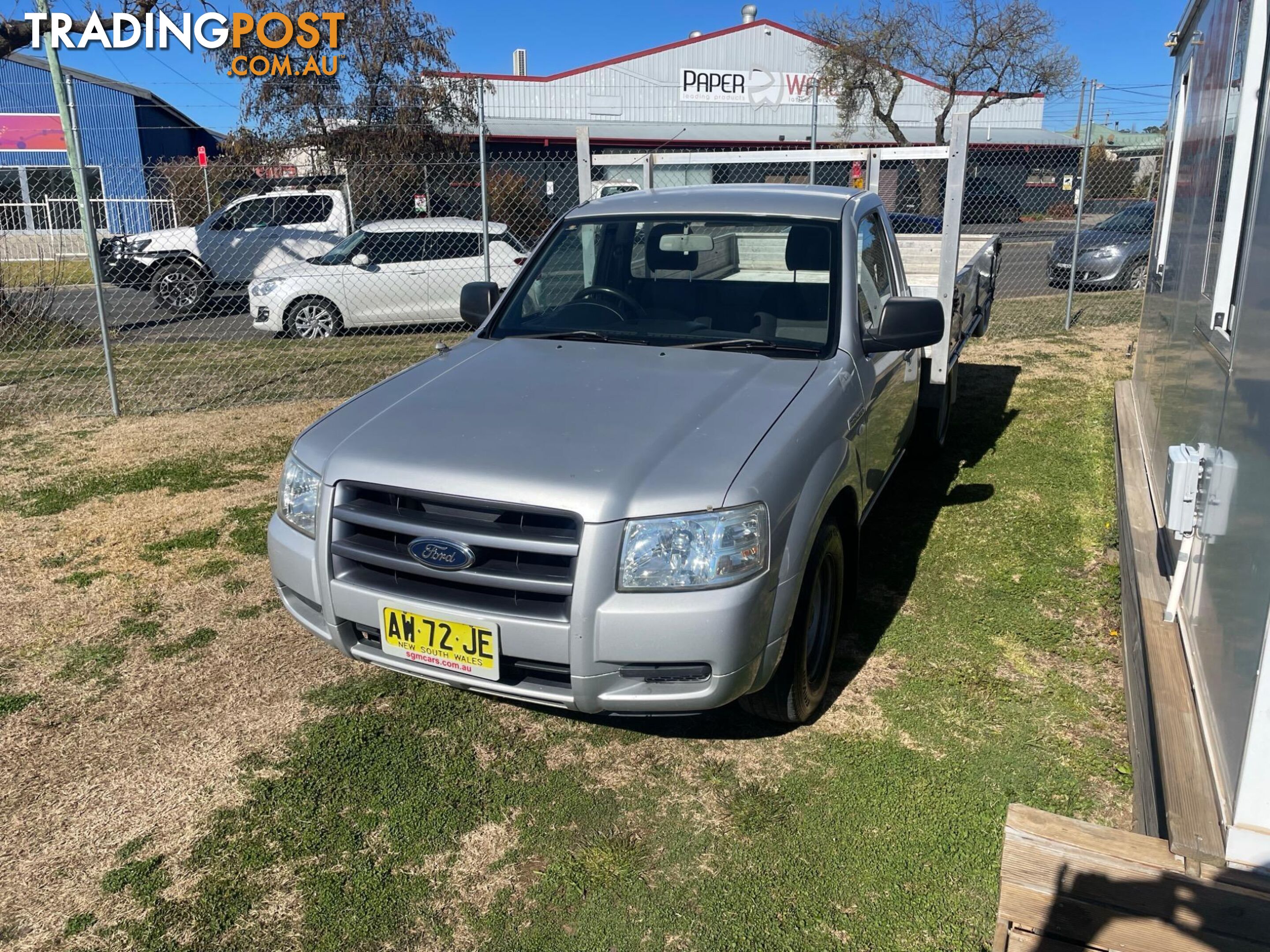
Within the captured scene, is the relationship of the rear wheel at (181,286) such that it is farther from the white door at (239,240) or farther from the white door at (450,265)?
the white door at (450,265)

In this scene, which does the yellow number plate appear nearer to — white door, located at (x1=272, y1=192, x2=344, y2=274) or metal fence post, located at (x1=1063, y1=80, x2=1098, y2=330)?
metal fence post, located at (x1=1063, y1=80, x2=1098, y2=330)

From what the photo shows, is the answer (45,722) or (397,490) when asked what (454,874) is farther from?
(45,722)

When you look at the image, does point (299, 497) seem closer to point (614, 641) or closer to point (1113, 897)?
point (614, 641)

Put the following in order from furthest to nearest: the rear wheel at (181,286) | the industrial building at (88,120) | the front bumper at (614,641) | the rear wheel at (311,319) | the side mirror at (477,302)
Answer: the industrial building at (88,120) → the rear wheel at (181,286) → the rear wheel at (311,319) → the side mirror at (477,302) → the front bumper at (614,641)

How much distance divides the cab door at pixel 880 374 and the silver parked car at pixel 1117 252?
11.6 m

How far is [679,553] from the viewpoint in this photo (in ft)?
8.88

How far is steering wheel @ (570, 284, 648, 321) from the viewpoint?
13.5 ft

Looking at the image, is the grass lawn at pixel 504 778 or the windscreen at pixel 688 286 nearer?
the grass lawn at pixel 504 778

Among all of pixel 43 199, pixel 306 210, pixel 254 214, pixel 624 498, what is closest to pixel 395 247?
pixel 306 210

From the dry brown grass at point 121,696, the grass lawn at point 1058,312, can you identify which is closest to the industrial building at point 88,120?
the grass lawn at point 1058,312

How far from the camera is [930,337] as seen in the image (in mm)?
3920

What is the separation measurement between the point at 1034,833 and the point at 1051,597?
8.63ft

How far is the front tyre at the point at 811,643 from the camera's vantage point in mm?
3131

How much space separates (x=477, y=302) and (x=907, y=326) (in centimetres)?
206
